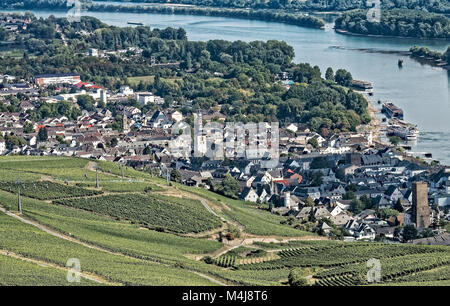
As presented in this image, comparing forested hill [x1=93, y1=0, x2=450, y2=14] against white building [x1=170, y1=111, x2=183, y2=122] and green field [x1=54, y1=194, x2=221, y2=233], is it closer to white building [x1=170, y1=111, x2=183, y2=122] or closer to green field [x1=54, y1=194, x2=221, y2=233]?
white building [x1=170, y1=111, x2=183, y2=122]

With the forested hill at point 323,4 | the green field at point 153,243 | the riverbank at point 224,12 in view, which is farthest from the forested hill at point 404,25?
the green field at point 153,243

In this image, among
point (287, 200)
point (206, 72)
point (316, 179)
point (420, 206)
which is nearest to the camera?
point (420, 206)

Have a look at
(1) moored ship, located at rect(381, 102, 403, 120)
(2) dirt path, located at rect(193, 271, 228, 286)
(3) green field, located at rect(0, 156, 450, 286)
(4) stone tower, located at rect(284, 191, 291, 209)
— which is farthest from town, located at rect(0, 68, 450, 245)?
(2) dirt path, located at rect(193, 271, 228, 286)

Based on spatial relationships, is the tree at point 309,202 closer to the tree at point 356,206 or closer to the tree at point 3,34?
the tree at point 356,206

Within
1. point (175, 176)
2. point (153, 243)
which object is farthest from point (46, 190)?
point (175, 176)

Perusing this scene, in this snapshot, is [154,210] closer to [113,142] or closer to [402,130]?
[113,142]

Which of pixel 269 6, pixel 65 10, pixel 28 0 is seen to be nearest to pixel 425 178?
pixel 269 6
